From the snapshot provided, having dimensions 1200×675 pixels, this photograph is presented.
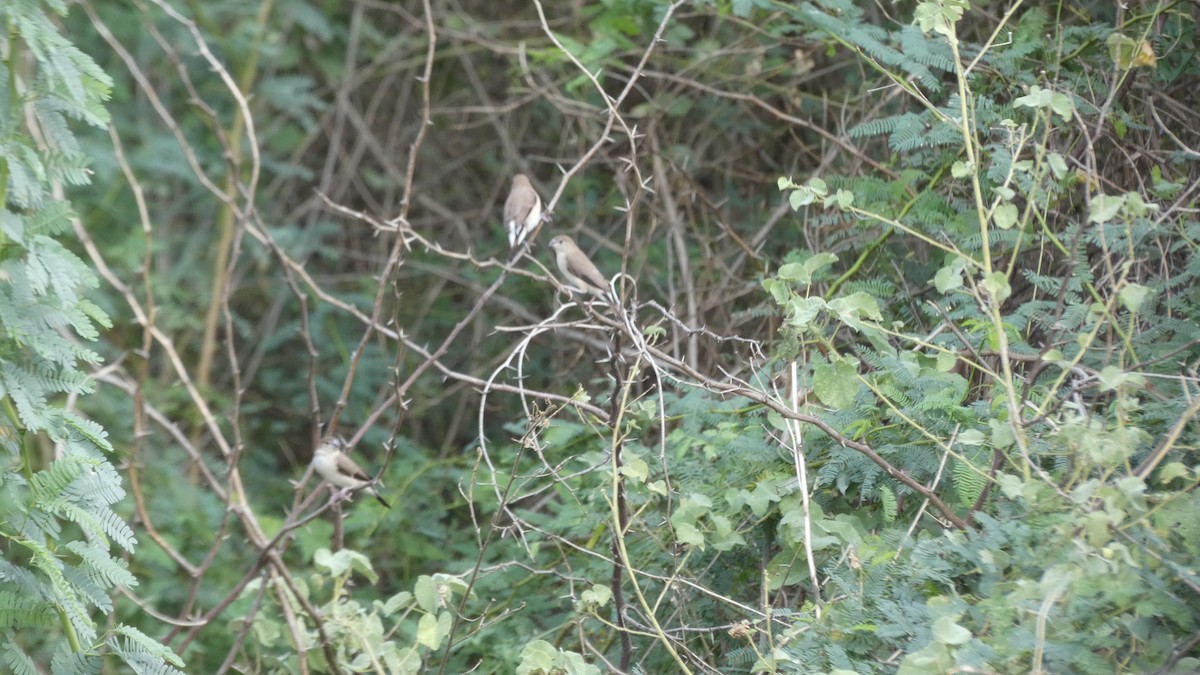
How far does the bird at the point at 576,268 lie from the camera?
5000 millimetres

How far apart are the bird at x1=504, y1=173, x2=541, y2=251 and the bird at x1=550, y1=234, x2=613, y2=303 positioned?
17 centimetres

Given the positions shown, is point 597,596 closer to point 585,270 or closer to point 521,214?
point 585,270

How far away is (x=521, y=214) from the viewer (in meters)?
5.41

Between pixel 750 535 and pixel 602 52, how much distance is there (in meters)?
2.49

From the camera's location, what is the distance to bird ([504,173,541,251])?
5.27 meters

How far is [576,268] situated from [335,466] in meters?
1.35

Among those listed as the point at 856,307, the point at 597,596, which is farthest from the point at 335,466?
the point at 856,307

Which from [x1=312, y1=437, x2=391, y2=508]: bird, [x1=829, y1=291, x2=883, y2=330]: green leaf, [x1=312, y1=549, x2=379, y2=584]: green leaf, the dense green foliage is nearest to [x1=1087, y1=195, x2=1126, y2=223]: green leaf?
the dense green foliage

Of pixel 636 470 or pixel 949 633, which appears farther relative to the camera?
pixel 636 470

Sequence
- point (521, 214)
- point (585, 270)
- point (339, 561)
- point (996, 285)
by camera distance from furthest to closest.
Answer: point (521, 214) → point (585, 270) → point (339, 561) → point (996, 285)

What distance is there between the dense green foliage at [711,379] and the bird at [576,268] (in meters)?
0.41

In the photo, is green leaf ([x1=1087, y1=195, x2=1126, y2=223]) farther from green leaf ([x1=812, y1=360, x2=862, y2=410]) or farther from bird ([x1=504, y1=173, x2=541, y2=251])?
bird ([x1=504, y1=173, x2=541, y2=251])

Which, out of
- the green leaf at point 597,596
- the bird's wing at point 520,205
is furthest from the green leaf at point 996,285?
the bird's wing at point 520,205

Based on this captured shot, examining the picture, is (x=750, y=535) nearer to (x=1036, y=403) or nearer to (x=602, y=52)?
(x=1036, y=403)
